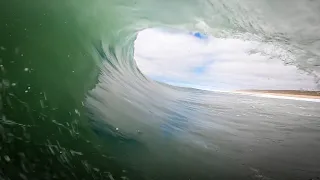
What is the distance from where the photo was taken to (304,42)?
1778 mm

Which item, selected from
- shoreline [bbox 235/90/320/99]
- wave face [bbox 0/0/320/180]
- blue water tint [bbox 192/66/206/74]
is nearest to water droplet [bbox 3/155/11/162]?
wave face [bbox 0/0/320/180]

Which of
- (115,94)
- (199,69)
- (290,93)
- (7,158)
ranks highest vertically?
(290,93)

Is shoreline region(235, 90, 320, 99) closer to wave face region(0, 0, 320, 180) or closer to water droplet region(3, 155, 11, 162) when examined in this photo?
wave face region(0, 0, 320, 180)

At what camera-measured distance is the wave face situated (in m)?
1.69

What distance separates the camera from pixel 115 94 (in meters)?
2.29

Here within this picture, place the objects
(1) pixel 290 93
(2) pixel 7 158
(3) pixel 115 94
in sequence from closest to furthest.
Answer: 1. (2) pixel 7 158
2. (3) pixel 115 94
3. (1) pixel 290 93

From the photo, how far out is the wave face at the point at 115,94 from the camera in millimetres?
1694

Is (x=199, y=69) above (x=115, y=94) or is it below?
above

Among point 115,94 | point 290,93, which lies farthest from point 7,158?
point 290,93

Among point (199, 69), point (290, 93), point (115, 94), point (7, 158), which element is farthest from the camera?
point (290, 93)

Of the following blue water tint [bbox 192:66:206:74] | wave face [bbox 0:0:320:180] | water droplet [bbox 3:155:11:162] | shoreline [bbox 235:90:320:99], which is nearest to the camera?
wave face [bbox 0:0:320:180]

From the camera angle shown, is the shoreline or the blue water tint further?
the shoreline

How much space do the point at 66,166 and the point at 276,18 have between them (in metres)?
1.72

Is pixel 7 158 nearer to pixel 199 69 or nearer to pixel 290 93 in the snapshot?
pixel 199 69
